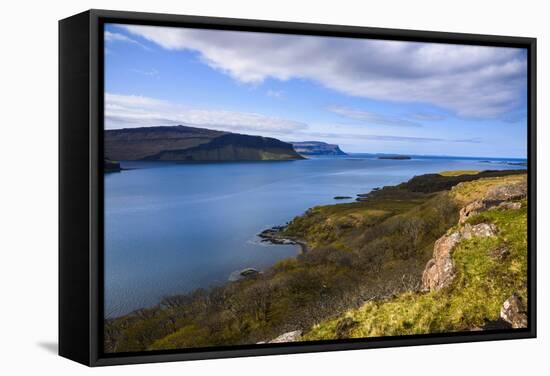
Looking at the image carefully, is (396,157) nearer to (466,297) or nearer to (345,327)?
(466,297)

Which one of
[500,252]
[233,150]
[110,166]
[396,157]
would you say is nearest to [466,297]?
[500,252]

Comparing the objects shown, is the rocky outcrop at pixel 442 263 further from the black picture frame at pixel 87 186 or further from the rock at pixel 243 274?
the rock at pixel 243 274

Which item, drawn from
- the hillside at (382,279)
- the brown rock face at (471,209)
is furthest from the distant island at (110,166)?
the brown rock face at (471,209)

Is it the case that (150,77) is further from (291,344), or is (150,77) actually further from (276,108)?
→ (291,344)

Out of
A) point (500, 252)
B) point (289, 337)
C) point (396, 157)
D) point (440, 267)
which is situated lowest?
point (289, 337)

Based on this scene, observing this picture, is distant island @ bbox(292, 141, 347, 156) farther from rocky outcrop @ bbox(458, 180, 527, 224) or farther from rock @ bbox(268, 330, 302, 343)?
rock @ bbox(268, 330, 302, 343)

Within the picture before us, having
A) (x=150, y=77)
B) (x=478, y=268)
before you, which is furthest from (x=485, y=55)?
(x=150, y=77)

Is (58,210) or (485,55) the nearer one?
(58,210)
